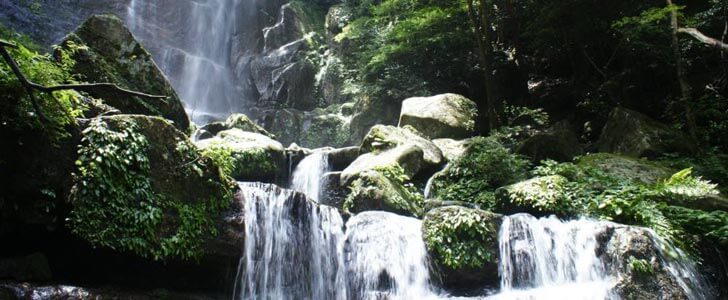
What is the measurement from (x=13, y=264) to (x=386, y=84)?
1415cm

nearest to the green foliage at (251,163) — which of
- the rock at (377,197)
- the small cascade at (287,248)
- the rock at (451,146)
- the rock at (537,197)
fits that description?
the rock at (377,197)

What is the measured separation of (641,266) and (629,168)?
152 inches

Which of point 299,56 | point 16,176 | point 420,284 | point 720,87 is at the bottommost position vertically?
point 420,284

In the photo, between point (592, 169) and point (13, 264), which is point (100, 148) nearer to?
point (13, 264)

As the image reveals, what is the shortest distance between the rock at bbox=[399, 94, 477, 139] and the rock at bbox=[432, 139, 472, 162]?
1.84 ft

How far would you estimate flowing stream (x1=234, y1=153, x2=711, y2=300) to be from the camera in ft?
23.6

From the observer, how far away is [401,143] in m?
11.8

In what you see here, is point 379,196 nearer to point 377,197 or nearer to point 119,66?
point 377,197

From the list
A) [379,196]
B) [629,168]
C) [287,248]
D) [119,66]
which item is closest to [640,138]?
[629,168]

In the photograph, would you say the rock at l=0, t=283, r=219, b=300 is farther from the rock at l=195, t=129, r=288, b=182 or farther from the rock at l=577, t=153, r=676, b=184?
the rock at l=577, t=153, r=676, b=184

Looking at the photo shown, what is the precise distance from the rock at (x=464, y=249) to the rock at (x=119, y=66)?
591 centimetres

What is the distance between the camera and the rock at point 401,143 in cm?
1177

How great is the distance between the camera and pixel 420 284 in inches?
304

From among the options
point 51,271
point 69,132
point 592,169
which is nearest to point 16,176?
point 69,132
